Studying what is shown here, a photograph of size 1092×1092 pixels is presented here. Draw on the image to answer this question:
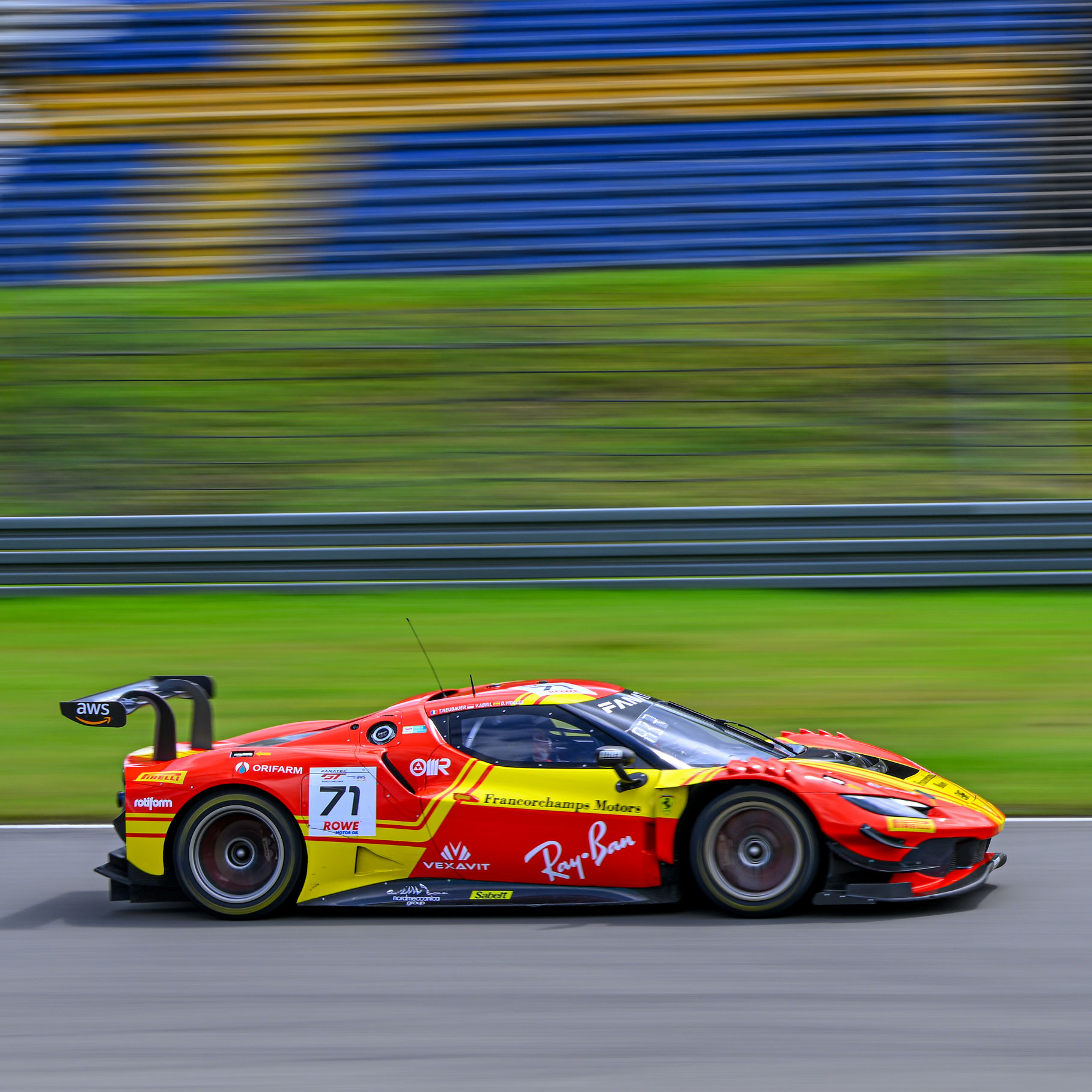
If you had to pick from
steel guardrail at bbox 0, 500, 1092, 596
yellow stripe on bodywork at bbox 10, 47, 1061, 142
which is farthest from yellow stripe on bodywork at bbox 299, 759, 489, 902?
yellow stripe on bodywork at bbox 10, 47, 1061, 142

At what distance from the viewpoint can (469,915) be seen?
568 centimetres

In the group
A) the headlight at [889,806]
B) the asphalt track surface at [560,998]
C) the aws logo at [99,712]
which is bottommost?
the asphalt track surface at [560,998]

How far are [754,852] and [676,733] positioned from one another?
1.98ft

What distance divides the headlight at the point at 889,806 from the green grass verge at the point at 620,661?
2318 millimetres

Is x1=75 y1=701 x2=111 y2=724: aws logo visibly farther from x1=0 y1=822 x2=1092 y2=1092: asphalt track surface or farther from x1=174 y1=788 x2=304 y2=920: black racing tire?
x1=0 y1=822 x2=1092 y2=1092: asphalt track surface

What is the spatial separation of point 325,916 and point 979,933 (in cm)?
260

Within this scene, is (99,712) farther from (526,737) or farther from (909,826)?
(909,826)

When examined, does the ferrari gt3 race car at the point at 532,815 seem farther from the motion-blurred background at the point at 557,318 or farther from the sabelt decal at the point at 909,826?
the motion-blurred background at the point at 557,318

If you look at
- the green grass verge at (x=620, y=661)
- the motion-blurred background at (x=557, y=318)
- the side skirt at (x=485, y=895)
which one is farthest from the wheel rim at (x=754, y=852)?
the motion-blurred background at (x=557, y=318)

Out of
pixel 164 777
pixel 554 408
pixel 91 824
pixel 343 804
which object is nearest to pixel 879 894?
pixel 343 804

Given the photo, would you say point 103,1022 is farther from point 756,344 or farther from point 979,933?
point 756,344

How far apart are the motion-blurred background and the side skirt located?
2.83 m

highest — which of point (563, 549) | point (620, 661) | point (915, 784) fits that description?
point (563, 549)

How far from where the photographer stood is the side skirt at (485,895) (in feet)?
17.8
